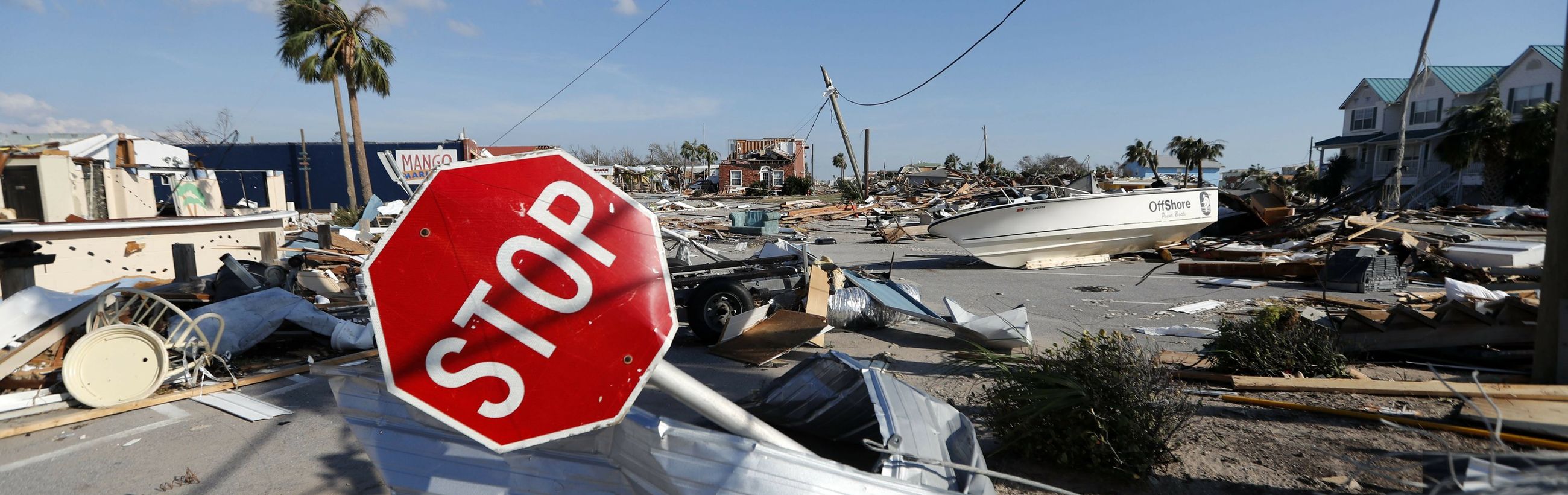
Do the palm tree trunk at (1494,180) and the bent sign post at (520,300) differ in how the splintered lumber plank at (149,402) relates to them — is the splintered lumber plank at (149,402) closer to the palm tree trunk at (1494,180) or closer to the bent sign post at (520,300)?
the bent sign post at (520,300)

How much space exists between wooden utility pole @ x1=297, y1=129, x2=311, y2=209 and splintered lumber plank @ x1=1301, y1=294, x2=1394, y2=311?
3766 cm

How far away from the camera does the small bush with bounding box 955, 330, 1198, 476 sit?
12.1 ft

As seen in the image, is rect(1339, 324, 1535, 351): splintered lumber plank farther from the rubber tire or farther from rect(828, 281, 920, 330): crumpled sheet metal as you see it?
the rubber tire

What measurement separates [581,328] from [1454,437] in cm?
484

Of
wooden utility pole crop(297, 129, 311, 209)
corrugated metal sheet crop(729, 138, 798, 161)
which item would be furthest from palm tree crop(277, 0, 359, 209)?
corrugated metal sheet crop(729, 138, 798, 161)

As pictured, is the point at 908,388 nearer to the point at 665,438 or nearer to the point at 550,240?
the point at 665,438

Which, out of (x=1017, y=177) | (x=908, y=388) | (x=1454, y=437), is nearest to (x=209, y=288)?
(x=908, y=388)

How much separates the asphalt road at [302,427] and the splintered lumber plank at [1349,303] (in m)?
0.70

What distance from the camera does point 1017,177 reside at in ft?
130

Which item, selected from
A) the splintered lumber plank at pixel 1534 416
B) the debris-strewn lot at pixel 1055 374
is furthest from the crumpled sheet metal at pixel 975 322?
the splintered lumber plank at pixel 1534 416

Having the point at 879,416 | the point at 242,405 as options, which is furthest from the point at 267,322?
the point at 879,416

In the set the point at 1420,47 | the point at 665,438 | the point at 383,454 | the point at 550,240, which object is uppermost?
the point at 1420,47

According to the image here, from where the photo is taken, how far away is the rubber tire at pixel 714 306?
7098 mm

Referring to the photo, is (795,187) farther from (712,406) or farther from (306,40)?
(712,406)
